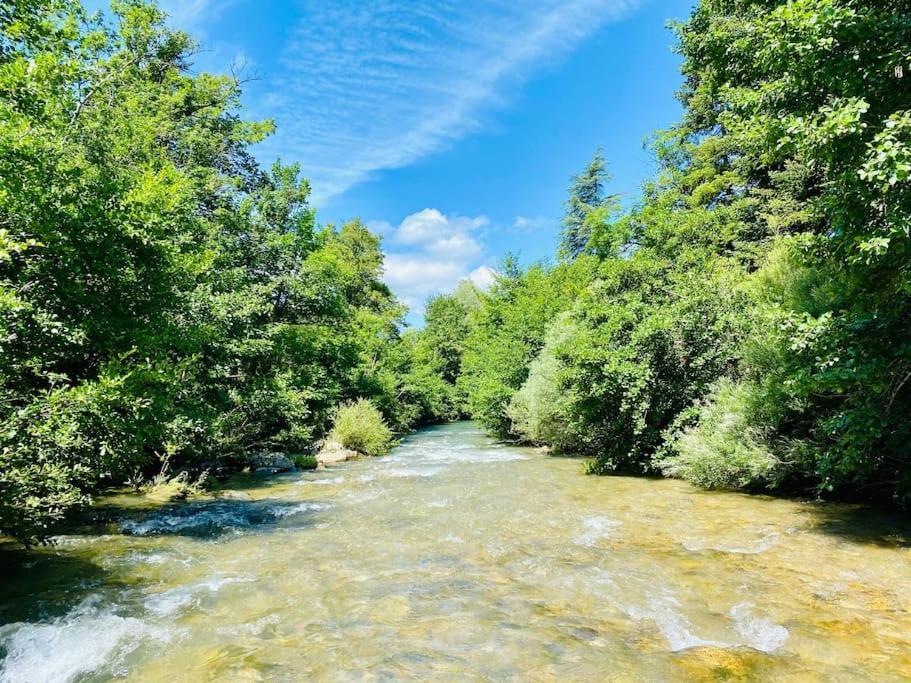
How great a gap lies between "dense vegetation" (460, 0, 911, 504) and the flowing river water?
4.86 feet

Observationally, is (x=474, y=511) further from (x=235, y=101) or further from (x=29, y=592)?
(x=235, y=101)

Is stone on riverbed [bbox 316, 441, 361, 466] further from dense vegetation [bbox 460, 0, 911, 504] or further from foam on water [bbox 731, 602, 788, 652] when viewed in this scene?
foam on water [bbox 731, 602, 788, 652]

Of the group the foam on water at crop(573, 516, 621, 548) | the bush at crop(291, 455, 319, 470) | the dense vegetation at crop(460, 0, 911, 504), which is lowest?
the bush at crop(291, 455, 319, 470)

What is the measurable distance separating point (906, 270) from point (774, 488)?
20.9ft

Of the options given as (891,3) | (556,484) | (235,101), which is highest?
(235,101)

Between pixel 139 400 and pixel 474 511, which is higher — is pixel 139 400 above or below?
above

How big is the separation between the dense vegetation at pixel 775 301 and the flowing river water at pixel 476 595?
1.48 m

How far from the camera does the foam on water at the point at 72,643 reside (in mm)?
4434

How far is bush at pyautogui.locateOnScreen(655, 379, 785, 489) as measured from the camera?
978cm

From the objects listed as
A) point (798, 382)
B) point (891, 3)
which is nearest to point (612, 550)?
point (798, 382)

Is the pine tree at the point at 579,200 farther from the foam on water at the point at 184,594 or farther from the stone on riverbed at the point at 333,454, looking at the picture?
the foam on water at the point at 184,594

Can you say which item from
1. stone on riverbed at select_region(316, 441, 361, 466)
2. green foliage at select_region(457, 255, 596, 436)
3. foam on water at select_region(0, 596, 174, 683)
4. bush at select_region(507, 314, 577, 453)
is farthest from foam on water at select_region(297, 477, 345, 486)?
green foliage at select_region(457, 255, 596, 436)

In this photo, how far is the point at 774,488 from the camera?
1040 centimetres

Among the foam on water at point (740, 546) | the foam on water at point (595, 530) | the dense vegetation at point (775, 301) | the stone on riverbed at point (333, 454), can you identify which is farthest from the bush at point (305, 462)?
the foam on water at point (740, 546)
